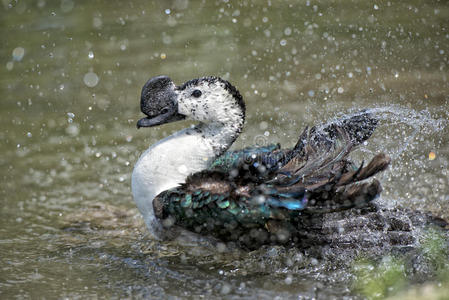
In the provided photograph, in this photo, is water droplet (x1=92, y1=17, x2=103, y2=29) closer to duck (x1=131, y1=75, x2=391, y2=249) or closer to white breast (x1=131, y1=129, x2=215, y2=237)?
duck (x1=131, y1=75, x2=391, y2=249)

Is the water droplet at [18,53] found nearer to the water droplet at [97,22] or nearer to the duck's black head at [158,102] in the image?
the water droplet at [97,22]

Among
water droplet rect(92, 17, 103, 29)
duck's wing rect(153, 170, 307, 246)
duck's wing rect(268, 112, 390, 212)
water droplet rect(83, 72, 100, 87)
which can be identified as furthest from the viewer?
water droplet rect(92, 17, 103, 29)

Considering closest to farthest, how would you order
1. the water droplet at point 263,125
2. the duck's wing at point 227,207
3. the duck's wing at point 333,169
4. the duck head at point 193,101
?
the duck's wing at point 333,169 → the duck's wing at point 227,207 → the duck head at point 193,101 → the water droplet at point 263,125

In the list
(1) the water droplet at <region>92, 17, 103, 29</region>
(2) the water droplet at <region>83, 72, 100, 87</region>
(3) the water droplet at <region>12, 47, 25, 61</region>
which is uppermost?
(1) the water droplet at <region>92, 17, 103, 29</region>

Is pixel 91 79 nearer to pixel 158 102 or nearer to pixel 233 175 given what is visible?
pixel 158 102

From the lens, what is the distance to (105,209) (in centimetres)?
510

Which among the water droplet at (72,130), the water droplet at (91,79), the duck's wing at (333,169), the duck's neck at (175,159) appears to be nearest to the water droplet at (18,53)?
the water droplet at (91,79)

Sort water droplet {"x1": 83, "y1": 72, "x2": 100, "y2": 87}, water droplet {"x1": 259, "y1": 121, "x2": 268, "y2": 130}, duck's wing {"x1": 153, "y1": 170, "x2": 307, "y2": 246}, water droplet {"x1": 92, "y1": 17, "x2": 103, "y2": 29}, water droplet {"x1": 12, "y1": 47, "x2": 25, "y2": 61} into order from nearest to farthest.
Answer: duck's wing {"x1": 153, "y1": 170, "x2": 307, "y2": 246} → water droplet {"x1": 259, "y1": 121, "x2": 268, "y2": 130} → water droplet {"x1": 83, "y1": 72, "x2": 100, "y2": 87} → water droplet {"x1": 12, "y1": 47, "x2": 25, "y2": 61} → water droplet {"x1": 92, "y1": 17, "x2": 103, "y2": 29}

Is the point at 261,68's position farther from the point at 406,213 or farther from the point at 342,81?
the point at 406,213

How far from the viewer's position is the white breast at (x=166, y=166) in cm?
400

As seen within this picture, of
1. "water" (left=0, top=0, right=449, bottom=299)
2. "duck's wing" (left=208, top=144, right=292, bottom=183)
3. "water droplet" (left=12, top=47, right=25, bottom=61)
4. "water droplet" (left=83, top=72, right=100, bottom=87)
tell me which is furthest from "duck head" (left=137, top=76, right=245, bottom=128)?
"water droplet" (left=12, top=47, right=25, bottom=61)

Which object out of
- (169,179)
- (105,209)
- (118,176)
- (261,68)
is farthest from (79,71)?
(169,179)

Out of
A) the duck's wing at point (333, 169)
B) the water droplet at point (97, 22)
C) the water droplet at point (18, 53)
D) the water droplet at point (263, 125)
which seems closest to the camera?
the duck's wing at point (333, 169)

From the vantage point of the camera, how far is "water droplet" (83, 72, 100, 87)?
8.04 meters
